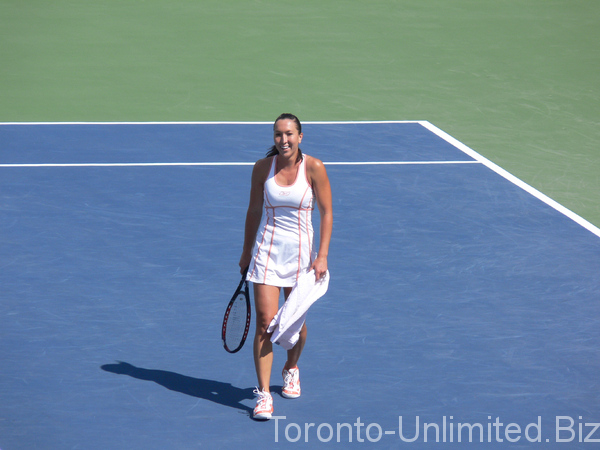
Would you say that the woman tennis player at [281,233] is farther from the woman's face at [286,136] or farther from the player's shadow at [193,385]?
the player's shadow at [193,385]


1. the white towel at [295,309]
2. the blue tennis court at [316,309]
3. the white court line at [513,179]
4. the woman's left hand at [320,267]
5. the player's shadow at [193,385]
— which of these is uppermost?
the woman's left hand at [320,267]

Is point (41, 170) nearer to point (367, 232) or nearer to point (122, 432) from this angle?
point (367, 232)

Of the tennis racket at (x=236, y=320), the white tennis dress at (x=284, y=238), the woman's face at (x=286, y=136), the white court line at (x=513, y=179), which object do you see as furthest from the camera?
the white court line at (x=513, y=179)

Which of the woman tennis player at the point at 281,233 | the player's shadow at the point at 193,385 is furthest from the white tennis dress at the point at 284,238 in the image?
the player's shadow at the point at 193,385

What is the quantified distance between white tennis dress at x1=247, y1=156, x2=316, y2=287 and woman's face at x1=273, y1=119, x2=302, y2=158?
0.16 m

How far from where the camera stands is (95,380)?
589 cm

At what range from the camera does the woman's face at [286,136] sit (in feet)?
17.5

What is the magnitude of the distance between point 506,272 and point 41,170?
612cm

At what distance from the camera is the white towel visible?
5371 mm

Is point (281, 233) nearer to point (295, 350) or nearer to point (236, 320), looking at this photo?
point (236, 320)

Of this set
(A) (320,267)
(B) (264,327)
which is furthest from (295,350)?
(A) (320,267)

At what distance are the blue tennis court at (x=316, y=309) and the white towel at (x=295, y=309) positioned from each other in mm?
523

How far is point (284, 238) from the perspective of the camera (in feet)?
17.9

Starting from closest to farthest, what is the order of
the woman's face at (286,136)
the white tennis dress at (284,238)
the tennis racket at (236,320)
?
1. the woman's face at (286,136)
2. the white tennis dress at (284,238)
3. the tennis racket at (236,320)
